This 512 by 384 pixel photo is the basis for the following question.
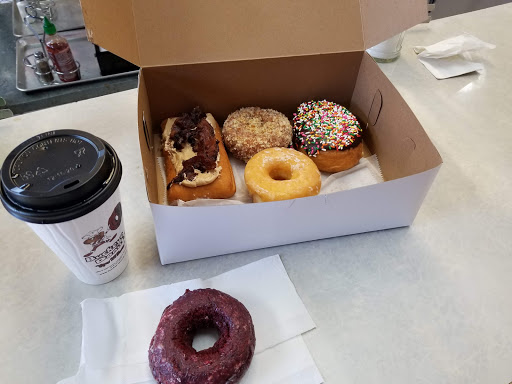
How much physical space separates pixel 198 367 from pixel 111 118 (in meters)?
0.85

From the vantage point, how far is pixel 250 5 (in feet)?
3.51

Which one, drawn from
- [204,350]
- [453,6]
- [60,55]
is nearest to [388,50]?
[204,350]

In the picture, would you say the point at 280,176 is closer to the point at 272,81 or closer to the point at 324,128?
the point at 324,128

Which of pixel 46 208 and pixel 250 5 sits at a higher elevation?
pixel 250 5

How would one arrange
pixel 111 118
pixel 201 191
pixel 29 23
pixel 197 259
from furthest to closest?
pixel 29 23, pixel 111 118, pixel 201 191, pixel 197 259

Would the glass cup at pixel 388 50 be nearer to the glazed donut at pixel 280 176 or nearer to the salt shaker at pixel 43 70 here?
the glazed donut at pixel 280 176

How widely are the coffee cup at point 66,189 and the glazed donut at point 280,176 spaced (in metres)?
0.37

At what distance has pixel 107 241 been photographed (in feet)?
2.46

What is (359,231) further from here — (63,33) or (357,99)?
(63,33)

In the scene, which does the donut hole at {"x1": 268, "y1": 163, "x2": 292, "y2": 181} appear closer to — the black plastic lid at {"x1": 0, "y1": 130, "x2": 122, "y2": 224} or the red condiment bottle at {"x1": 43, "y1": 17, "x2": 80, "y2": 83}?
the black plastic lid at {"x1": 0, "y1": 130, "x2": 122, "y2": 224}

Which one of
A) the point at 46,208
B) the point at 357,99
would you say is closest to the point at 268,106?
the point at 357,99

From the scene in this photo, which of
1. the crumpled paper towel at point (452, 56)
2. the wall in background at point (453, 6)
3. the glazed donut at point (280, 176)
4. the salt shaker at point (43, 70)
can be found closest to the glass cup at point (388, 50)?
the crumpled paper towel at point (452, 56)

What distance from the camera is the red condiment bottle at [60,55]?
5.79ft

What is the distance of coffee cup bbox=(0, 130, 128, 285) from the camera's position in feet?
1.95
